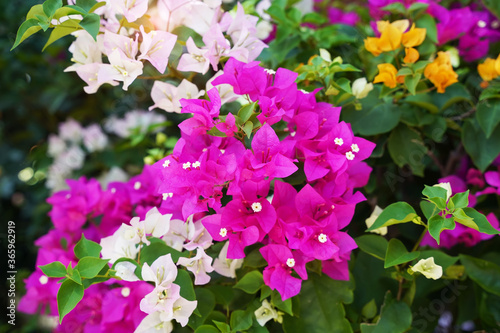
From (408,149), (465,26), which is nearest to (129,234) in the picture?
(408,149)

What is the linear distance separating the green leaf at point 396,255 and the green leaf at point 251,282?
171 mm

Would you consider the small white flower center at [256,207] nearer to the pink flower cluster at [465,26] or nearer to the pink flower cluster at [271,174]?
the pink flower cluster at [271,174]

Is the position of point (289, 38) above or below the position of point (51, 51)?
above

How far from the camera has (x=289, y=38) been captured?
0.91m

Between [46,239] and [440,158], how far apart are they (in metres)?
0.80

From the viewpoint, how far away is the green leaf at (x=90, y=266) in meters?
0.57

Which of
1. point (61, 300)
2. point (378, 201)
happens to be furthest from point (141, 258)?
point (378, 201)

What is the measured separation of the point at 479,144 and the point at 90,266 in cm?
64

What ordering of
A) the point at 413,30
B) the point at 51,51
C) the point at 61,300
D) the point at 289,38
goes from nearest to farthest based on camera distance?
the point at 61,300 → the point at 413,30 → the point at 289,38 → the point at 51,51

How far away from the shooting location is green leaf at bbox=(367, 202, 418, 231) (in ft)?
1.91

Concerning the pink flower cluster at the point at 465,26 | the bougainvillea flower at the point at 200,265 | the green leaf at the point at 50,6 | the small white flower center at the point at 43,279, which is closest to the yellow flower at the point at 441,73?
the pink flower cluster at the point at 465,26

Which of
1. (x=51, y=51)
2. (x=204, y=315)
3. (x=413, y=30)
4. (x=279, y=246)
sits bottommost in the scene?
(x=51, y=51)

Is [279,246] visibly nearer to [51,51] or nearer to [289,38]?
[289,38]

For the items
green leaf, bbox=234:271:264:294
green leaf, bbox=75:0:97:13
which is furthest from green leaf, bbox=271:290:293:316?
green leaf, bbox=75:0:97:13
